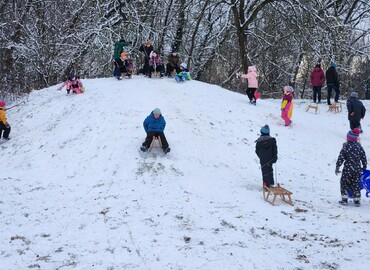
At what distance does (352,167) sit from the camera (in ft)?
26.7

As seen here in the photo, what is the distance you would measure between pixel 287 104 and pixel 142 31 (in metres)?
8.66

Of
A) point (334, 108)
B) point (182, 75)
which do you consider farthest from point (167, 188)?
point (334, 108)

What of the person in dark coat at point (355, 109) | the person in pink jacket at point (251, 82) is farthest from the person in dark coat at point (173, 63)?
the person in dark coat at point (355, 109)

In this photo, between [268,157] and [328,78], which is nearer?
[268,157]

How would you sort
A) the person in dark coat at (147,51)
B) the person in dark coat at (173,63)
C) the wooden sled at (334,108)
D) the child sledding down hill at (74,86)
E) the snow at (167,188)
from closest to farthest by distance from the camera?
the snow at (167,188) → the child sledding down hill at (74,86) → the person in dark coat at (173,63) → the person in dark coat at (147,51) → the wooden sled at (334,108)

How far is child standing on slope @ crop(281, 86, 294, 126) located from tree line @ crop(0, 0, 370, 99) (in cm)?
515

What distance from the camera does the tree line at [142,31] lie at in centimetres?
1770

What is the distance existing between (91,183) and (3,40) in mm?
12945

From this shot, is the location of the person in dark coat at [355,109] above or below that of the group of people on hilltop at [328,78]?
below

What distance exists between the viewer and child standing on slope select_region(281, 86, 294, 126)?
13.2 metres

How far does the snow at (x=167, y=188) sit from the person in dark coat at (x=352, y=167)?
14.1 inches

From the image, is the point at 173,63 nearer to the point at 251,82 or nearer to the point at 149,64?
the point at 149,64

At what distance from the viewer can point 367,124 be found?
15.4 meters

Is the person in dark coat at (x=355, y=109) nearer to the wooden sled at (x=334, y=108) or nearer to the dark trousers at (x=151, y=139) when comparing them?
the wooden sled at (x=334, y=108)
